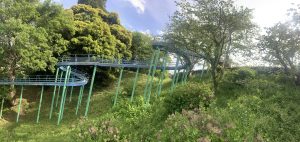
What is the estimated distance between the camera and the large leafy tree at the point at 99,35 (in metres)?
38.4

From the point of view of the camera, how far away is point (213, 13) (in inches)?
1241

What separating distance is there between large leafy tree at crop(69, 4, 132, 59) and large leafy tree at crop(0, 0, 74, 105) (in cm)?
293

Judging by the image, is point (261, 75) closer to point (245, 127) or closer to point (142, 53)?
point (142, 53)

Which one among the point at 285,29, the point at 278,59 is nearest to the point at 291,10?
the point at 285,29

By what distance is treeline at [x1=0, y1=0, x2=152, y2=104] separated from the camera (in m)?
31.5

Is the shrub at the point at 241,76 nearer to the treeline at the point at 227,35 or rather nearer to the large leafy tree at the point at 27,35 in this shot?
the treeline at the point at 227,35

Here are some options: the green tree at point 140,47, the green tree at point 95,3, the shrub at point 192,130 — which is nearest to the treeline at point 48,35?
the green tree at point 140,47

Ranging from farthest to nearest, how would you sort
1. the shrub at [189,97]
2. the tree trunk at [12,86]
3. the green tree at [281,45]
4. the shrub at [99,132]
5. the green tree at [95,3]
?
1. the green tree at [95,3]
2. the tree trunk at [12,86]
3. the green tree at [281,45]
4. the shrub at [189,97]
5. the shrub at [99,132]

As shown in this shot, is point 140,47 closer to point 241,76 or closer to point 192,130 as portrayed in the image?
point 241,76

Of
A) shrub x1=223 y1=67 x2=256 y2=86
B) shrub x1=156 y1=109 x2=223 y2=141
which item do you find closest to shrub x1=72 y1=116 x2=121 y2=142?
shrub x1=156 y1=109 x2=223 y2=141

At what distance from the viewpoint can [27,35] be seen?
30.9 meters

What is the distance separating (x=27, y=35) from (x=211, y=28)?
1524cm

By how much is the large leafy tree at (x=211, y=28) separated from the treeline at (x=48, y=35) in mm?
8450

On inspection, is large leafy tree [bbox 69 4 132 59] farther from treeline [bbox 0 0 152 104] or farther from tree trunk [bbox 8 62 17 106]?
tree trunk [bbox 8 62 17 106]
